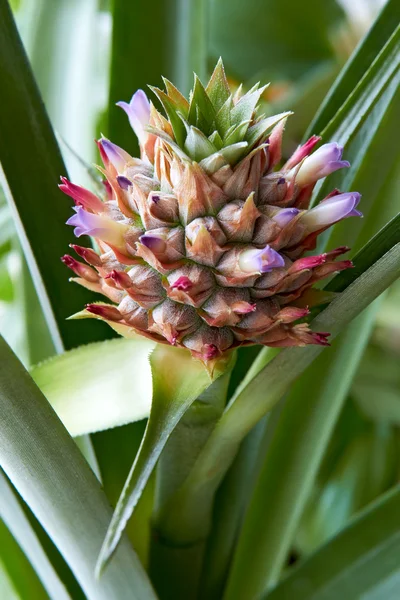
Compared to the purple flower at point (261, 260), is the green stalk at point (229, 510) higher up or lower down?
lower down

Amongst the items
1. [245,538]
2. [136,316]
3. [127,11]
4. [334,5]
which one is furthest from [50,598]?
[334,5]

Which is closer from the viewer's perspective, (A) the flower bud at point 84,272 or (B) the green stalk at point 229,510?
(A) the flower bud at point 84,272

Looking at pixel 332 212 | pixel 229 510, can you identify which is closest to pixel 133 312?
pixel 332 212

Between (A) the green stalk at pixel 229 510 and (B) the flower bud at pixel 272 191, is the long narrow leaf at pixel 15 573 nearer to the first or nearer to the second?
(A) the green stalk at pixel 229 510

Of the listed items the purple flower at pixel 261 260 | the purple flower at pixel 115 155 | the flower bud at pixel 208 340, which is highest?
the purple flower at pixel 115 155

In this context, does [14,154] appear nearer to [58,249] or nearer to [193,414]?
[58,249]

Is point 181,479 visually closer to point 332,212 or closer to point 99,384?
point 99,384

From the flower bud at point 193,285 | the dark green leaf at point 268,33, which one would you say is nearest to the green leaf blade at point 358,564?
the flower bud at point 193,285
